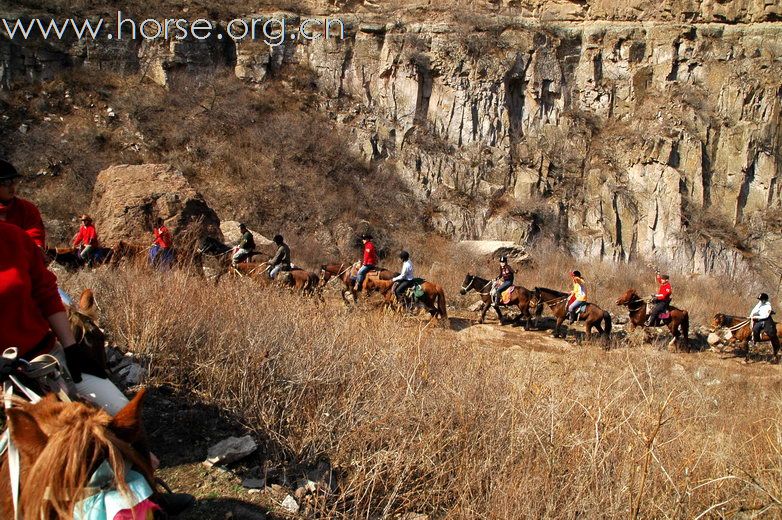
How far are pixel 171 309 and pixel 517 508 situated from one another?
12.3 ft

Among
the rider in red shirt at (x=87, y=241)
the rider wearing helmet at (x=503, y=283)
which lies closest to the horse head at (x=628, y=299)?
the rider wearing helmet at (x=503, y=283)

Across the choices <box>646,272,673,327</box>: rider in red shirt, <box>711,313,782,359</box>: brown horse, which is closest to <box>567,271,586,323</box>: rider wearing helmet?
<box>646,272,673,327</box>: rider in red shirt

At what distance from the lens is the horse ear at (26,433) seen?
1.76m

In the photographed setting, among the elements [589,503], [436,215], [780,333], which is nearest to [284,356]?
[589,503]

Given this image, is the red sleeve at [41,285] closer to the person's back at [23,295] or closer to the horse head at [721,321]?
the person's back at [23,295]

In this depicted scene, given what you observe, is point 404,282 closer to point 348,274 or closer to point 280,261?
point 348,274

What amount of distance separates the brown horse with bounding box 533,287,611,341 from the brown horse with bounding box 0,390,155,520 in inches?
536

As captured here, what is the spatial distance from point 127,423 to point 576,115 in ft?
102

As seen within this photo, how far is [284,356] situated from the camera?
4.87 m

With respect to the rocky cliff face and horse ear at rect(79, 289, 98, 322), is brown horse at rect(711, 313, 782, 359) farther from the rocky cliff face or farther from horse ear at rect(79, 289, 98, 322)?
horse ear at rect(79, 289, 98, 322)

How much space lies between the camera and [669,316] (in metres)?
14.5

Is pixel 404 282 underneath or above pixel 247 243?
underneath

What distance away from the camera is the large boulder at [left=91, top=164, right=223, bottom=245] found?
1377 centimetres

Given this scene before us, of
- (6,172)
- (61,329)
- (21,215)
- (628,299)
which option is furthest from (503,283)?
(61,329)
